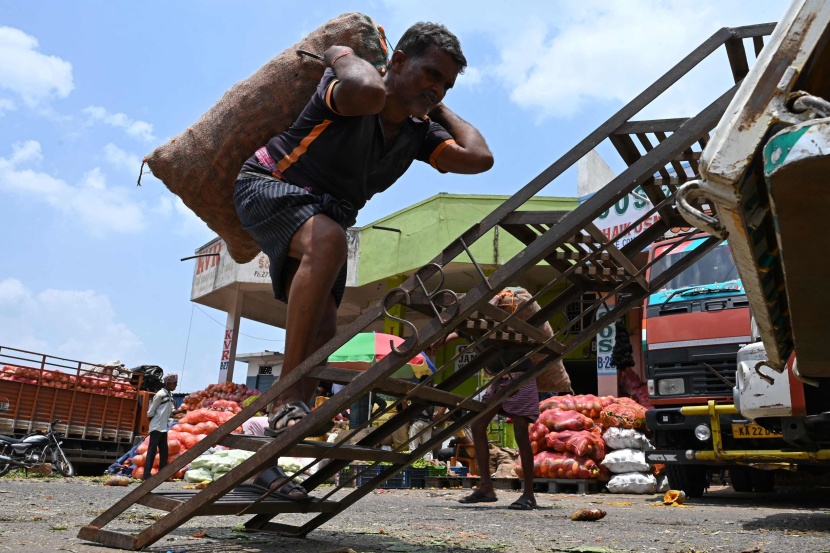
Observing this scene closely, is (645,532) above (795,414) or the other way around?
the other way around

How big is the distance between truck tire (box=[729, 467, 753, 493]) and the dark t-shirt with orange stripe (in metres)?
8.38

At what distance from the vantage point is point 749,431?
6812 millimetres

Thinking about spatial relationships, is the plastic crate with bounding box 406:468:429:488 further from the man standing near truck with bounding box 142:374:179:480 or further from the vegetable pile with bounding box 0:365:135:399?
the vegetable pile with bounding box 0:365:135:399

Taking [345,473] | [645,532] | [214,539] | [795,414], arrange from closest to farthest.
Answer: [214,539]
[645,532]
[795,414]
[345,473]

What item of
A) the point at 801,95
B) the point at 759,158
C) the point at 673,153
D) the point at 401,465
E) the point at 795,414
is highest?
the point at 673,153

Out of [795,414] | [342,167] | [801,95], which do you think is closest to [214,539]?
[342,167]

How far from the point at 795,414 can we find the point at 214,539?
3862 millimetres

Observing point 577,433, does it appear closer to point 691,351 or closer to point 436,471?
point 436,471

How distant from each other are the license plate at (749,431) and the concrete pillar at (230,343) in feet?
61.7

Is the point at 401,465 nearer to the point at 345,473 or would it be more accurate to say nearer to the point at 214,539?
the point at 214,539

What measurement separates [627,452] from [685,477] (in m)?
1.25

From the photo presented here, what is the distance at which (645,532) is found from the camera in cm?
434

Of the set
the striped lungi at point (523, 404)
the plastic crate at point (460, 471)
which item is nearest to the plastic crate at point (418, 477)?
the plastic crate at point (460, 471)

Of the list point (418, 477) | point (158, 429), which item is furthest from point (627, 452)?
point (158, 429)
